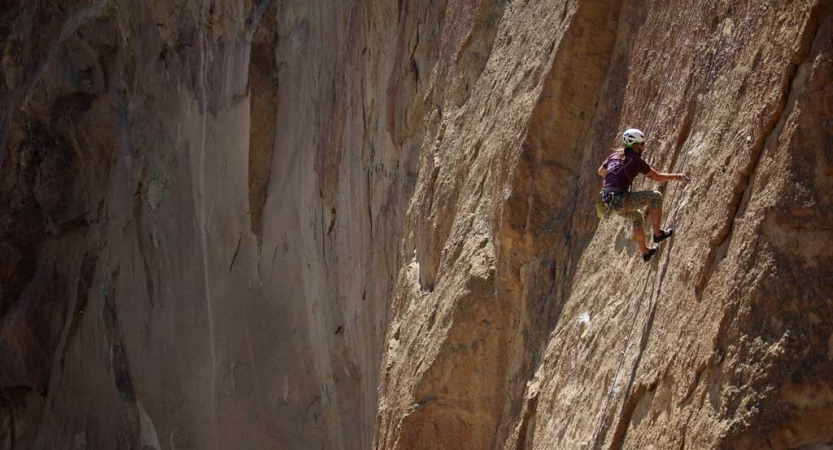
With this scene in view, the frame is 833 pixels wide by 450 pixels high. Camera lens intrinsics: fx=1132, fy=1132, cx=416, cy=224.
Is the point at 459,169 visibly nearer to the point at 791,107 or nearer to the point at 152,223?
the point at 791,107

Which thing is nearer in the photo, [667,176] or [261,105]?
[667,176]

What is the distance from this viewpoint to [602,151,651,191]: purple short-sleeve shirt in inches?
267

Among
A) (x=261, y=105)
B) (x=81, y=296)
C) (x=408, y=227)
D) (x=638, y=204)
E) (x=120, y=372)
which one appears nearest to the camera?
(x=638, y=204)

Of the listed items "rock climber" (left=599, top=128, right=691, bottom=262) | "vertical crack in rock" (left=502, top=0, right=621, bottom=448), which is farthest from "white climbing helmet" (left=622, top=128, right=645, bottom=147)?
"vertical crack in rock" (left=502, top=0, right=621, bottom=448)

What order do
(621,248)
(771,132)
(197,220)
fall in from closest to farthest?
(771,132), (621,248), (197,220)

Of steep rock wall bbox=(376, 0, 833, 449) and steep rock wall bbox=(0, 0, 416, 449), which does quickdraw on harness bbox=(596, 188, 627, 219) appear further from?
steep rock wall bbox=(0, 0, 416, 449)

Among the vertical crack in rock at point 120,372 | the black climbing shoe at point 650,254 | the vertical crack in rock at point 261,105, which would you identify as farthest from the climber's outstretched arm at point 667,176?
the vertical crack in rock at point 120,372

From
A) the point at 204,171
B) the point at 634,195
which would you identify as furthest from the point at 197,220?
the point at 634,195

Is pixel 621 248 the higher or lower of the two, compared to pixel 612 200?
lower

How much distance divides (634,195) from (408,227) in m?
4.84

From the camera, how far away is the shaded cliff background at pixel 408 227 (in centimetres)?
555

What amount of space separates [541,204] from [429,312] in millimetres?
1718

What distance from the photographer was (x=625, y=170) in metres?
6.84

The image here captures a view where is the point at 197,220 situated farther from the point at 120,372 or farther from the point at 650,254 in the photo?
the point at 650,254
